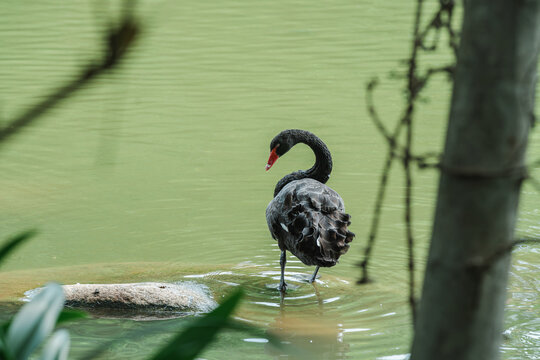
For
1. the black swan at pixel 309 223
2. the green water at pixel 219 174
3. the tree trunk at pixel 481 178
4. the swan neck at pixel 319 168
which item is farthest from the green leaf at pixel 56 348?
the swan neck at pixel 319 168

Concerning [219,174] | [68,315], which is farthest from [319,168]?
[68,315]

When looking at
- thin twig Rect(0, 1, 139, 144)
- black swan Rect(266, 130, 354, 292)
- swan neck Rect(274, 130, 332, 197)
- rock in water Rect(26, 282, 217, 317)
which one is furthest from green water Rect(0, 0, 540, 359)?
swan neck Rect(274, 130, 332, 197)

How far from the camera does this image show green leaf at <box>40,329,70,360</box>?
1515 millimetres

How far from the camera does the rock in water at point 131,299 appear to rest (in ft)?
15.2

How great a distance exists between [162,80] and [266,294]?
6854 mm

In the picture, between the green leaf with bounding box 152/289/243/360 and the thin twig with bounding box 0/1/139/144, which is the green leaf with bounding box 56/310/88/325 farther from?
the thin twig with bounding box 0/1/139/144

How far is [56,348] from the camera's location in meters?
1.53

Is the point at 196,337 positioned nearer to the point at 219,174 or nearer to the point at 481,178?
the point at 481,178

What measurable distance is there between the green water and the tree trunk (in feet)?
1.85

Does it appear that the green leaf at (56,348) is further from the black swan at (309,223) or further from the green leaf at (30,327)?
the black swan at (309,223)

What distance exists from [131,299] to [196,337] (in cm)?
329

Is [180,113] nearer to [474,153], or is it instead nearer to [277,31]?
[277,31]

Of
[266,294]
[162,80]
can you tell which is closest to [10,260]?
[266,294]

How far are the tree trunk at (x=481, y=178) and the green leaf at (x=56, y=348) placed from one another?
2.28 feet
